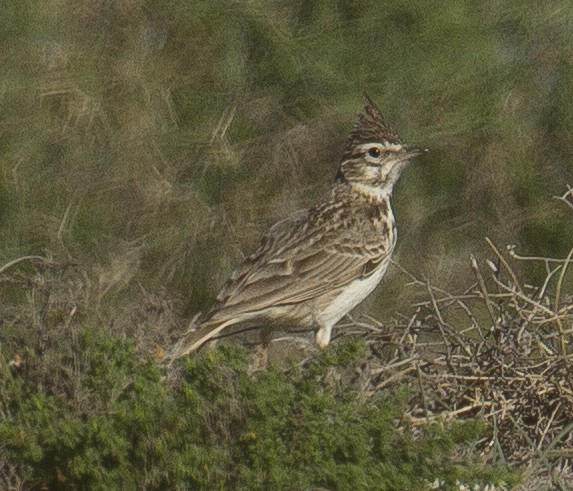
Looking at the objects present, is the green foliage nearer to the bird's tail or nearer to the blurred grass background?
the bird's tail

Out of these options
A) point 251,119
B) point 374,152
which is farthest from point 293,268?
point 251,119

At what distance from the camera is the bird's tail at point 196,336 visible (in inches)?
331

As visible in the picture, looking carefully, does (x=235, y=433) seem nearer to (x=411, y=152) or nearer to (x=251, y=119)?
(x=411, y=152)

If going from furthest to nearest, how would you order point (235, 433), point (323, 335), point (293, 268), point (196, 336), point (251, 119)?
point (251, 119) < point (293, 268) < point (323, 335) < point (196, 336) < point (235, 433)

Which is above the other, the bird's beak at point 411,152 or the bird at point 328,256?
the bird's beak at point 411,152

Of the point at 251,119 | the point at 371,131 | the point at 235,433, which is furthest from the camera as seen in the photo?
the point at 251,119

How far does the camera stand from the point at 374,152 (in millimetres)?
9977

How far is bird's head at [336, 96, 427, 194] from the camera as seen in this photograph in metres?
9.95

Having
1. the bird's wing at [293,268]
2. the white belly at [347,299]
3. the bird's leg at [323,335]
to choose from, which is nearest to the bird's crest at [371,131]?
the bird's wing at [293,268]

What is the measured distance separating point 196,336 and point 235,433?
185 centimetres

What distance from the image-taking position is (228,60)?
1164 centimetres

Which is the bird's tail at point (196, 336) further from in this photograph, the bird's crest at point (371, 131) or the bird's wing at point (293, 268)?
the bird's crest at point (371, 131)

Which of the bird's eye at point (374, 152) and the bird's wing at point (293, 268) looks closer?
the bird's wing at point (293, 268)

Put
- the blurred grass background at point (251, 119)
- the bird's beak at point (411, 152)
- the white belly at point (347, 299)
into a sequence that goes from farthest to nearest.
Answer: the blurred grass background at point (251, 119) < the bird's beak at point (411, 152) < the white belly at point (347, 299)
